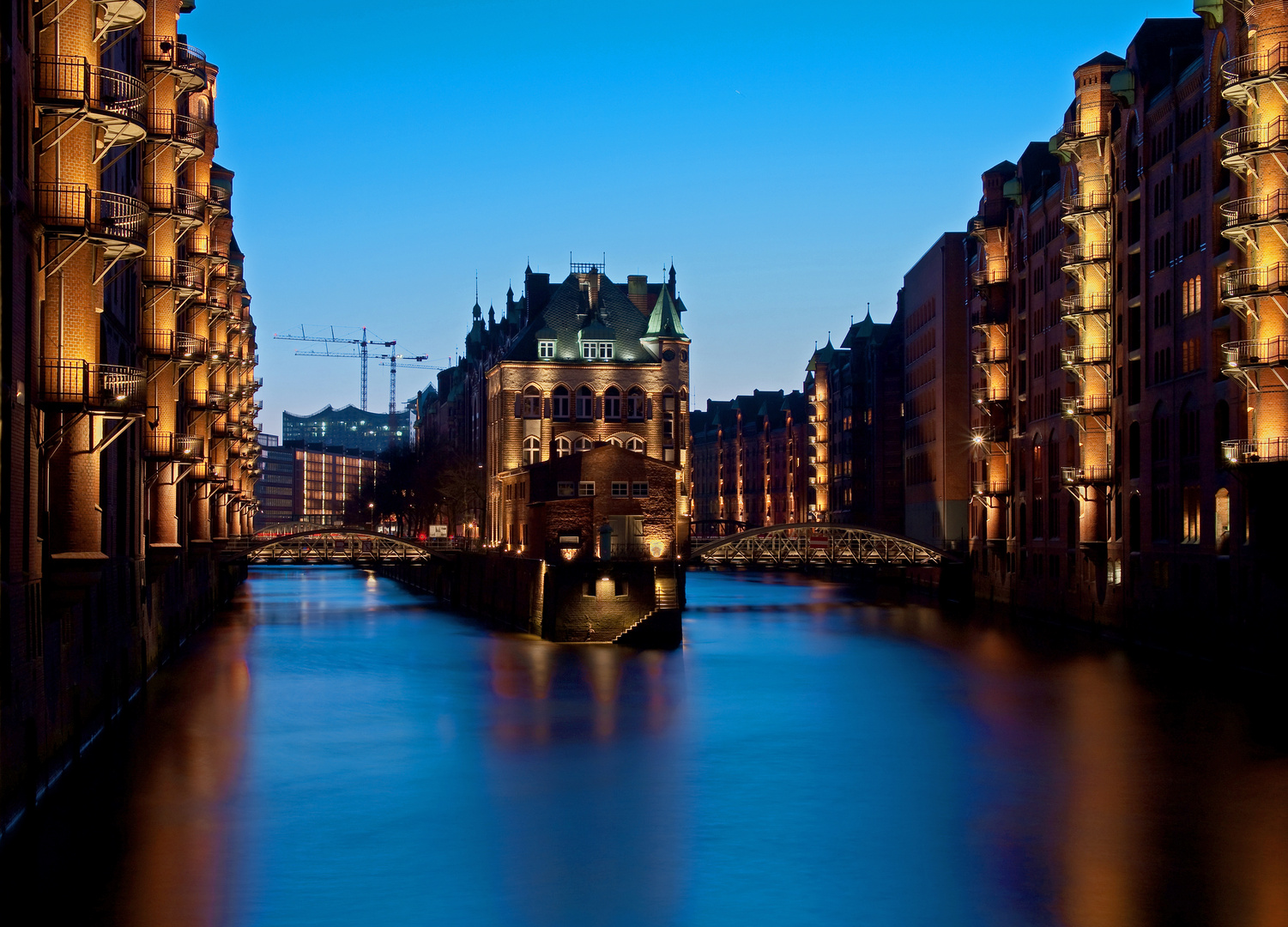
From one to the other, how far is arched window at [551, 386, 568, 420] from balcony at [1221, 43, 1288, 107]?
58.2 m

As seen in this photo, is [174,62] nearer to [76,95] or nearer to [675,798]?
[76,95]

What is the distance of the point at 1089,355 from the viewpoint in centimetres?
7481

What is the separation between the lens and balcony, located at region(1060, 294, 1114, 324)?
74812 mm

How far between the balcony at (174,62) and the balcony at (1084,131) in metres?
41.5

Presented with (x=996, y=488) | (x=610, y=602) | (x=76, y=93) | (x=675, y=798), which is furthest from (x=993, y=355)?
(x=76, y=93)

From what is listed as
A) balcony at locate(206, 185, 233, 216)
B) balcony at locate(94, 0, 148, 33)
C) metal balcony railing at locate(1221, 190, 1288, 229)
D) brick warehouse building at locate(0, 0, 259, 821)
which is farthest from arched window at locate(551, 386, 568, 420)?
balcony at locate(94, 0, 148, 33)

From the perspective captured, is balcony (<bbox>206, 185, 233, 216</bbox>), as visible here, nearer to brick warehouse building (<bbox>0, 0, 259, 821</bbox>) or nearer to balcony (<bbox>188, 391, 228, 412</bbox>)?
balcony (<bbox>188, 391, 228, 412</bbox>)

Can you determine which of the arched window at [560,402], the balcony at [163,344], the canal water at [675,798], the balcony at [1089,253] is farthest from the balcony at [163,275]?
the arched window at [560,402]

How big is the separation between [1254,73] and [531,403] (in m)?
61.0

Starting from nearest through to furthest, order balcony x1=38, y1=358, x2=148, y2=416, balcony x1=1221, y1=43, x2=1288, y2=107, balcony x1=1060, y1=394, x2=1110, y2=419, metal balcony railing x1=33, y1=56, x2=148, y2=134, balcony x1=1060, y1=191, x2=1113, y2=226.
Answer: metal balcony railing x1=33, y1=56, x2=148, y2=134, balcony x1=38, y1=358, x2=148, y2=416, balcony x1=1221, y1=43, x2=1288, y2=107, balcony x1=1060, y1=394, x2=1110, y2=419, balcony x1=1060, y1=191, x2=1113, y2=226

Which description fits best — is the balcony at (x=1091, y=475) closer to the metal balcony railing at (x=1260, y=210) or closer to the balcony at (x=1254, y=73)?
the metal balcony railing at (x=1260, y=210)

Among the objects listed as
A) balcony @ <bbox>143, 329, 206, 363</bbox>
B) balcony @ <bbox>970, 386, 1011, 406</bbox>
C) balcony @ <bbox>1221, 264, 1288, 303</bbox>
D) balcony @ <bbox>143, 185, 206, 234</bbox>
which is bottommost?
balcony @ <bbox>143, 329, 206, 363</bbox>

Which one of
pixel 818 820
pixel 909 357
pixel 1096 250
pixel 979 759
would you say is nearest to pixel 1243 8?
pixel 1096 250

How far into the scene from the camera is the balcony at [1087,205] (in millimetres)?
75000
